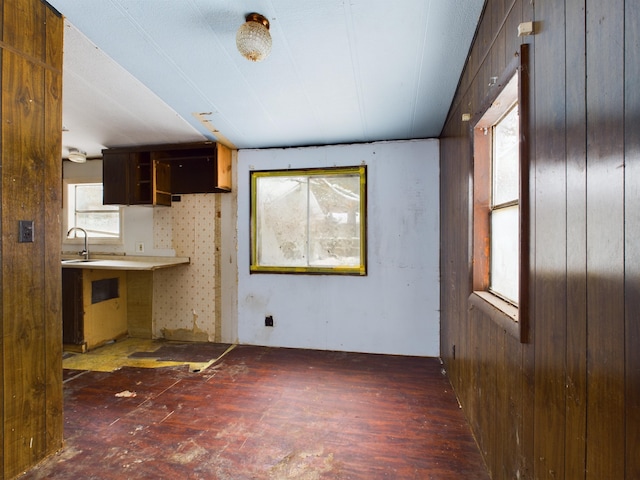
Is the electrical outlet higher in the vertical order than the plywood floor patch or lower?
higher

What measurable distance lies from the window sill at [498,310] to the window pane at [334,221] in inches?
67.7

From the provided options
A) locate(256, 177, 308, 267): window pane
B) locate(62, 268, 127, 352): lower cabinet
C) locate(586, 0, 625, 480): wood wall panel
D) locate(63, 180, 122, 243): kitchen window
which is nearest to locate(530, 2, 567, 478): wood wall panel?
locate(586, 0, 625, 480): wood wall panel

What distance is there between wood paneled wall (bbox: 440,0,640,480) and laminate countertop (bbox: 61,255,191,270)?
3.09 meters

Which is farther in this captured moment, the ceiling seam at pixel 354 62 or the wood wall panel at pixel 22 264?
the ceiling seam at pixel 354 62

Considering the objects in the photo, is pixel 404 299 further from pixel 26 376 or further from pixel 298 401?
pixel 26 376

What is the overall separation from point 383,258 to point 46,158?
2703 mm

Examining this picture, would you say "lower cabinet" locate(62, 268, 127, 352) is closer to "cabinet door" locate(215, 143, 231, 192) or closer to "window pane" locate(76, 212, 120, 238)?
"window pane" locate(76, 212, 120, 238)

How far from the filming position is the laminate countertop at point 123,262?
10.5 feet

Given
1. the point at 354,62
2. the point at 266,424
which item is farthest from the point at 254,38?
the point at 266,424

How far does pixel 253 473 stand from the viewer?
1.63m

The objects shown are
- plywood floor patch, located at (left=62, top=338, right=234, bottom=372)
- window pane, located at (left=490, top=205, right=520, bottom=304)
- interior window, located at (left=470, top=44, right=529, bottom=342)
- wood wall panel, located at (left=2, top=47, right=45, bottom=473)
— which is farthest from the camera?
plywood floor patch, located at (left=62, top=338, right=234, bottom=372)

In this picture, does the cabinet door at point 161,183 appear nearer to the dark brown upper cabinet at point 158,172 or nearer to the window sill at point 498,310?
the dark brown upper cabinet at point 158,172

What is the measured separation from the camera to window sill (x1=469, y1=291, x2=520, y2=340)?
1.21 m

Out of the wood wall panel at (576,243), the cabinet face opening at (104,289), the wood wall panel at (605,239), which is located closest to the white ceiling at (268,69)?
the wood wall panel at (576,243)
